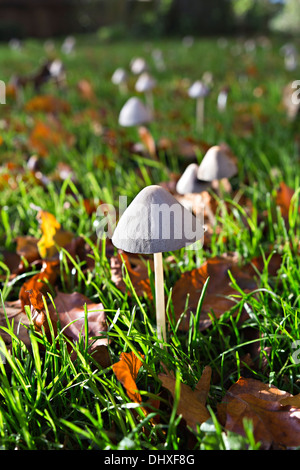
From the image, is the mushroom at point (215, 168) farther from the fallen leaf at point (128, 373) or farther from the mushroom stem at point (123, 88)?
the mushroom stem at point (123, 88)

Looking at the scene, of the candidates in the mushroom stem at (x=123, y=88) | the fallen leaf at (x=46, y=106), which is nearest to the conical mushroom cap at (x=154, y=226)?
the fallen leaf at (x=46, y=106)

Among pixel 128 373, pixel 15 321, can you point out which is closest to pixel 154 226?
pixel 128 373

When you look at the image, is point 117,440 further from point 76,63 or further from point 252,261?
point 76,63

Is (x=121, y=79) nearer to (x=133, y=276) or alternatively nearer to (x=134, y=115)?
(x=134, y=115)

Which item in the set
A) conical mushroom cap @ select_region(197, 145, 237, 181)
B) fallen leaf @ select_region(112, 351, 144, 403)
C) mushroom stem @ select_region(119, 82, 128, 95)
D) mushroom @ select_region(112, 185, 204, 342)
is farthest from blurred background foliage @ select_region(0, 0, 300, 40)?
fallen leaf @ select_region(112, 351, 144, 403)

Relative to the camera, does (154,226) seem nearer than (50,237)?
Yes

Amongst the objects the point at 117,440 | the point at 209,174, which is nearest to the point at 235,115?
the point at 209,174
